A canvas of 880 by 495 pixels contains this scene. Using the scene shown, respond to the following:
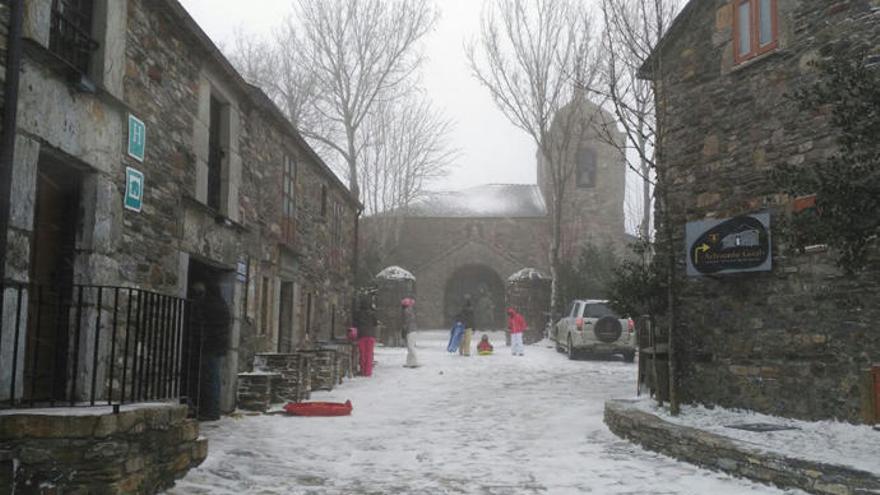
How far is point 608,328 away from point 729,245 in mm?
9134

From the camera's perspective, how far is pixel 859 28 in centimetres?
758

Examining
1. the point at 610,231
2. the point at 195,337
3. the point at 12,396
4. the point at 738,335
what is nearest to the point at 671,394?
the point at 738,335

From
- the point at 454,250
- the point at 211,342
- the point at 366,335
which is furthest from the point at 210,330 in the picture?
the point at 454,250

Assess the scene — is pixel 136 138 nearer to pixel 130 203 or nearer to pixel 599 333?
pixel 130 203

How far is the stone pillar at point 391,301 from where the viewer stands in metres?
24.1

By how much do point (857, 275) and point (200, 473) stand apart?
6.46 meters

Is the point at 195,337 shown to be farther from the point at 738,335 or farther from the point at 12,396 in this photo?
the point at 738,335

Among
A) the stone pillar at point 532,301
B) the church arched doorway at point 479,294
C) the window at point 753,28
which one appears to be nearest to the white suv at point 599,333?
the stone pillar at point 532,301

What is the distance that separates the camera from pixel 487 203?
41500mm

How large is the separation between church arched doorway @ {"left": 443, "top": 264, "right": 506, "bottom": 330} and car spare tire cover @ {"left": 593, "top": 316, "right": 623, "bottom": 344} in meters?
17.8

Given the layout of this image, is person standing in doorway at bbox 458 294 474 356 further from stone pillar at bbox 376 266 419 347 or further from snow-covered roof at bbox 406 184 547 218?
snow-covered roof at bbox 406 184 547 218

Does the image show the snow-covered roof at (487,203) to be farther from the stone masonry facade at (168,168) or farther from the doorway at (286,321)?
the stone masonry facade at (168,168)

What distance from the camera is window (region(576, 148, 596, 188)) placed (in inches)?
1510

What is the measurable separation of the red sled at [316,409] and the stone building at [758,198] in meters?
4.41
